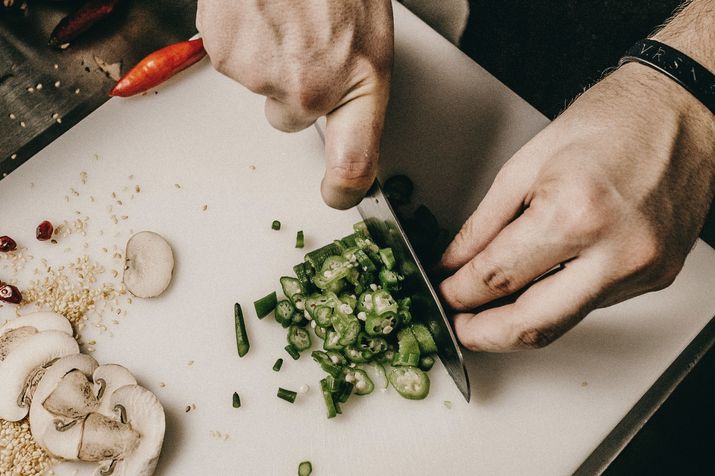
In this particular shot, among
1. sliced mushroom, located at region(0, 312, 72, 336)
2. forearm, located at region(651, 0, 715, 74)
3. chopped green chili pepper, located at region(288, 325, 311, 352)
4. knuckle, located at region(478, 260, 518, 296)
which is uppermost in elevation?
forearm, located at region(651, 0, 715, 74)

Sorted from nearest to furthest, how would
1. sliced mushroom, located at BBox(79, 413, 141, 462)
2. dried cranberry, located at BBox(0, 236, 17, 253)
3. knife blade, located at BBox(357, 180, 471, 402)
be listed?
knife blade, located at BBox(357, 180, 471, 402) → sliced mushroom, located at BBox(79, 413, 141, 462) → dried cranberry, located at BBox(0, 236, 17, 253)

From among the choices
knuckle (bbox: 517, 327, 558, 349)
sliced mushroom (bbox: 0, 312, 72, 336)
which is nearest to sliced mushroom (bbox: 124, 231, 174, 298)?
sliced mushroom (bbox: 0, 312, 72, 336)

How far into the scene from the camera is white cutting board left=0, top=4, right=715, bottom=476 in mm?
1734

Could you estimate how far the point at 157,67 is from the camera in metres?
1.91

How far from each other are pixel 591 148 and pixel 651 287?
1.13ft

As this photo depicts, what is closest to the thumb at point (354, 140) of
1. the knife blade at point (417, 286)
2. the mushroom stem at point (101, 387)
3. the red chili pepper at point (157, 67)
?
the knife blade at point (417, 286)

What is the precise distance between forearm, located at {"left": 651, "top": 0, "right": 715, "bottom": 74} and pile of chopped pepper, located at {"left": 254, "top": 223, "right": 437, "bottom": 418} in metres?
0.89

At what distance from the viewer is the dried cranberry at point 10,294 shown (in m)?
1.82

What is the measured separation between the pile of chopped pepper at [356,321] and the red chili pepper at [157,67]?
792 mm

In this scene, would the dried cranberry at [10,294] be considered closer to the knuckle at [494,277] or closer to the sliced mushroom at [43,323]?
the sliced mushroom at [43,323]

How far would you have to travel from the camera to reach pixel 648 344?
1792 millimetres

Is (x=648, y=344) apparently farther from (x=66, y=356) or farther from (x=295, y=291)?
(x=66, y=356)

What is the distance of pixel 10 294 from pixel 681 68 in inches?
77.8

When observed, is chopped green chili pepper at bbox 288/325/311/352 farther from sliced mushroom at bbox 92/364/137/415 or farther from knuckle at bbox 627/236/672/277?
knuckle at bbox 627/236/672/277
